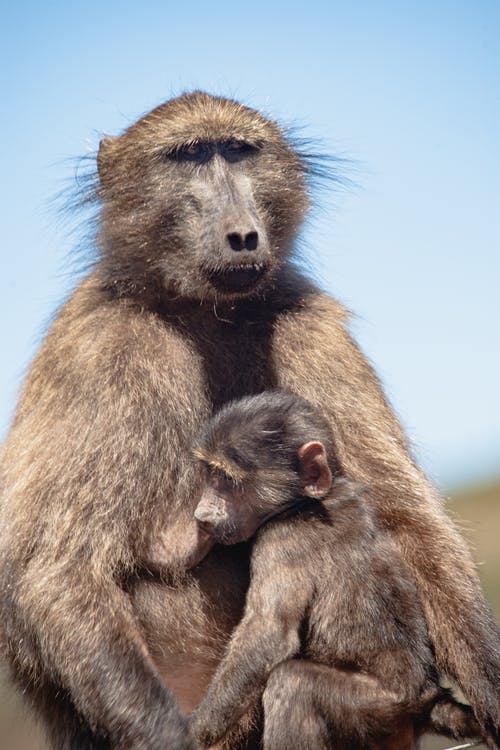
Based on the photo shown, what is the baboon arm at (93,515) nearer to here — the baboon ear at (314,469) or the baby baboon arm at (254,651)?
the baby baboon arm at (254,651)

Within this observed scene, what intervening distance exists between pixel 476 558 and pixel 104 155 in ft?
9.63

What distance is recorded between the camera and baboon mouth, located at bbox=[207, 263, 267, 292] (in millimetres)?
5414

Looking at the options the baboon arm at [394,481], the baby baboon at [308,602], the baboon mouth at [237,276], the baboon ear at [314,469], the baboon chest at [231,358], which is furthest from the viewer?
the baboon chest at [231,358]

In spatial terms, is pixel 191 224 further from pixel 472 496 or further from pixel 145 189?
pixel 472 496

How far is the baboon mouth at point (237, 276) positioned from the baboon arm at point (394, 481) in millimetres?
488

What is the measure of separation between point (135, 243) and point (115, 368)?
0.81 meters

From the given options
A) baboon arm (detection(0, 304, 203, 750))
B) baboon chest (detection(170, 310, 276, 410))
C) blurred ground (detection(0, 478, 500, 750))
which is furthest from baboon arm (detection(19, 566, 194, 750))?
baboon chest (detection(170, 310, 276, 410))

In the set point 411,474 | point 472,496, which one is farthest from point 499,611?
point 472,496

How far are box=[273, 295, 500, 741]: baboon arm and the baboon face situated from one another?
1.43ft

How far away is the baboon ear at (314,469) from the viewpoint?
5.31 m

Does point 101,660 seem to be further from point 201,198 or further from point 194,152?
point 194,152

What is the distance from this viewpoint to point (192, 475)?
218 inches

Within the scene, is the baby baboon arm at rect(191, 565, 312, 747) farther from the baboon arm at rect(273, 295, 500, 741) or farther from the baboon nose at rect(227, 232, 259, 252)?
the baboon nose at rect(227, 232, 259, 252)

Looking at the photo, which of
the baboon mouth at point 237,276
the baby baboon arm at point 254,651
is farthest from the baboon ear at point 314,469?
the baboon mouth at point 237,276
